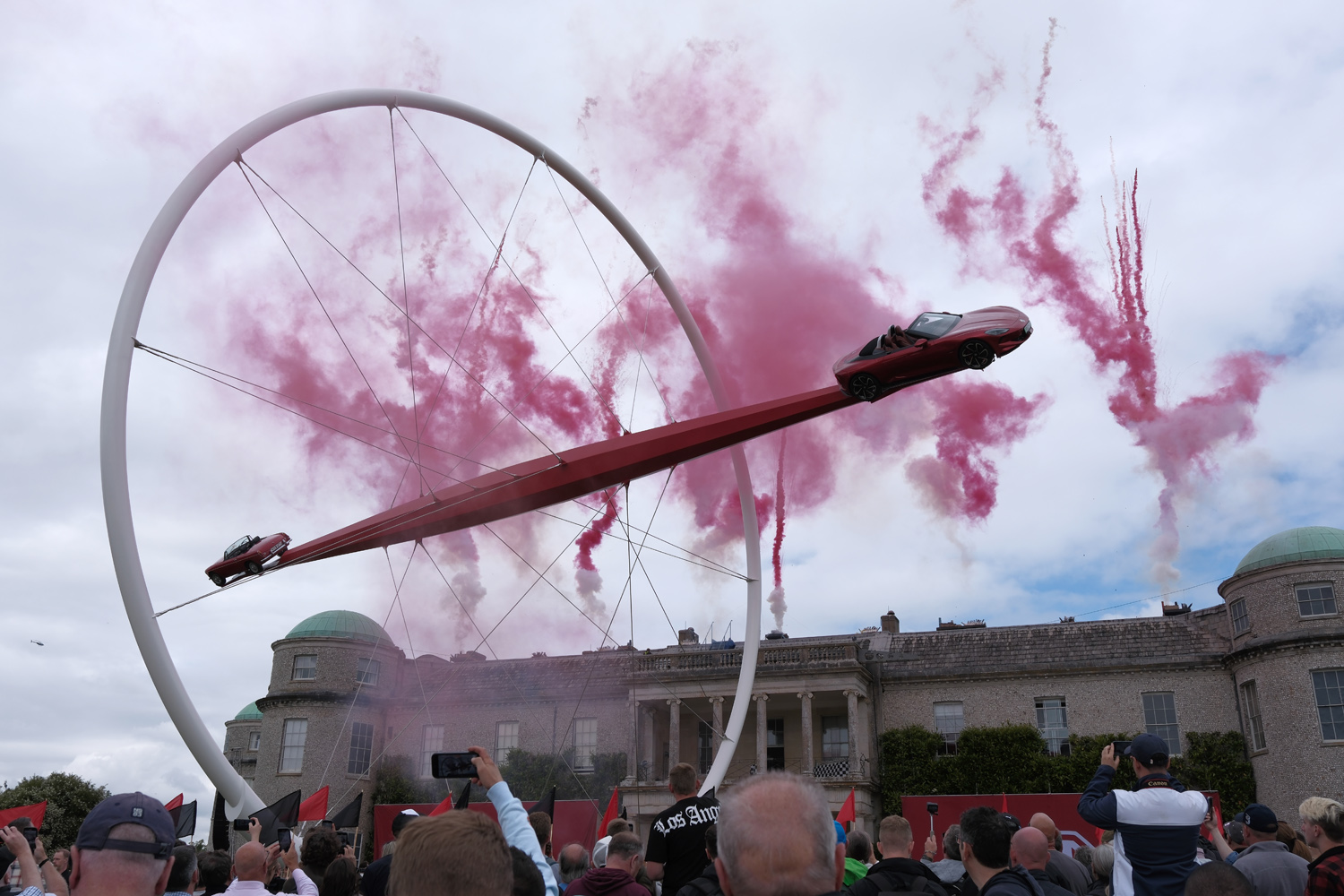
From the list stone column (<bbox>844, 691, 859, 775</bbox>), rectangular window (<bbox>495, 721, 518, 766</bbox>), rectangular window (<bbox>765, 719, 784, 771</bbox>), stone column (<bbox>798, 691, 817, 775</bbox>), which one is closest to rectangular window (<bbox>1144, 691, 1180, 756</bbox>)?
stone column (<bbox>844, 691, 859, 775</bbox>)

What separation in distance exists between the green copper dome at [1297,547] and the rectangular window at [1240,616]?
115 cm

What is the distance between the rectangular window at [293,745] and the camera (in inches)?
1622

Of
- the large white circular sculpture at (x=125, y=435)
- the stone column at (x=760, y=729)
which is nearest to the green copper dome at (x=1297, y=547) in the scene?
the stone column at (x=760, y=729)

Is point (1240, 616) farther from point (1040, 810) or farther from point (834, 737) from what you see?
point (834, 737)

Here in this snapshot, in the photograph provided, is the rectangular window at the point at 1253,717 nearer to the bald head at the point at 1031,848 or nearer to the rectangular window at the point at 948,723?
the rectangular window at the point at 948,723

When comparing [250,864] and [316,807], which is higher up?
[250,864]

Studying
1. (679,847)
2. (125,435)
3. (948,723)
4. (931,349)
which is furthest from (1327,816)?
(948,723)

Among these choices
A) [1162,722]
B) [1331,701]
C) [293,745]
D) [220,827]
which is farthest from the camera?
[293,745]

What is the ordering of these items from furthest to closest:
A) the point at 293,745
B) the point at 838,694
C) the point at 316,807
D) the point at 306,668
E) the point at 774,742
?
the point at 774,742
the point at 306,668
the point at 293,745
the point at 838,694
the point at 316,807

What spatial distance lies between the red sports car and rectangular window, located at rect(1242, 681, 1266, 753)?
26.5 m

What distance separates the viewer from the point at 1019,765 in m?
36.7

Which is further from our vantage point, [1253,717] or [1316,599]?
[1253,717]

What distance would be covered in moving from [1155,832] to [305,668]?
136 ft

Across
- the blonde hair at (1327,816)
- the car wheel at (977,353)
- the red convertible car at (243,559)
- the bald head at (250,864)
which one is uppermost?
the car wheel at (977,353)
